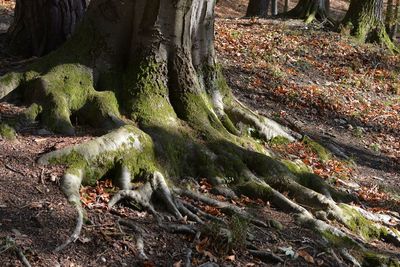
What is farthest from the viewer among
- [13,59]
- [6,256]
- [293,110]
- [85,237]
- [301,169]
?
[293,110]

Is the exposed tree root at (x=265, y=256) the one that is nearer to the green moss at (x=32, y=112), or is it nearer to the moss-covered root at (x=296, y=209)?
the moss-covered root at (x=296, y=209)

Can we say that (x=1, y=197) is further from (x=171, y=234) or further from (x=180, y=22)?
(x=180, y=22)

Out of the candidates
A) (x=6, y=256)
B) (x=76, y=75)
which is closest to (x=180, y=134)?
(x=76, y=75)

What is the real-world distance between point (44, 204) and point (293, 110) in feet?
21.7

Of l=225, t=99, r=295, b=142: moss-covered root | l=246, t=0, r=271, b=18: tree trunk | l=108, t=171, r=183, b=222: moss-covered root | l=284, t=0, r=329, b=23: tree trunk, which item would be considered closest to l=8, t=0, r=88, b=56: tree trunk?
l=225, t=99, r=295, b=142: moss-covered root

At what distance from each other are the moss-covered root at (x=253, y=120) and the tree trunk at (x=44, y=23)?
107 inches

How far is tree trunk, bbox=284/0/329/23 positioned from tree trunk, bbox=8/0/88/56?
9896mm

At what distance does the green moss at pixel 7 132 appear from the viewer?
17.8ft

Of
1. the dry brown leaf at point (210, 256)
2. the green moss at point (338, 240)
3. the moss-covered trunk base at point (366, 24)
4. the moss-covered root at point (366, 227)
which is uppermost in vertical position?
the moss-covered trunk base at point (366, 24)

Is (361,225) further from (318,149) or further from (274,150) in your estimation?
(318,149)

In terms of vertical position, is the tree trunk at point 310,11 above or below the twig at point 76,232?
above

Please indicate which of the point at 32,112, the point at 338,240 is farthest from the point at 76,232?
the point at 338,240

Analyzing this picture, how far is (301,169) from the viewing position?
703cm

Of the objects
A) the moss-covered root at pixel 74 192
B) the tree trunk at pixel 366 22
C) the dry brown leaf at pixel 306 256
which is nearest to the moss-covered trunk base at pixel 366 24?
the tree trunk at pixel 366 22
